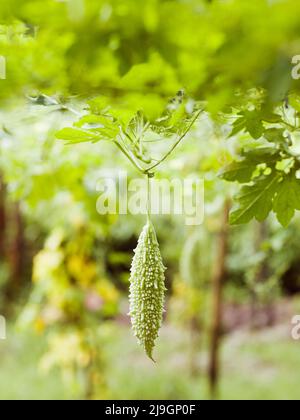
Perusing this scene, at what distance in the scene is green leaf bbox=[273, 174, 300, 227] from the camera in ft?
3.47

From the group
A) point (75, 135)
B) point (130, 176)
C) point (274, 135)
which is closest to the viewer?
point (75, 135)

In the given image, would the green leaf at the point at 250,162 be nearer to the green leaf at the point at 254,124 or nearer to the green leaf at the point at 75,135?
the green leaf at the point at 254,124

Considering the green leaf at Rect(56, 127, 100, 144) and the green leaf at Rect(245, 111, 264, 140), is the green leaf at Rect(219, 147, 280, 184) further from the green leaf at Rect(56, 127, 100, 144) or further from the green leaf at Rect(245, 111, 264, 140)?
the green leaf at Rect(56, 127, 100, 144)

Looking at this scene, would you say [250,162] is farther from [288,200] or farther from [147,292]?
[147,292]

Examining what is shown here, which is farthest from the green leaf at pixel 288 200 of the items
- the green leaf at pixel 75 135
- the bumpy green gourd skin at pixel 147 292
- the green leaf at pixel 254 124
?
the green leaf at pixel 75 135

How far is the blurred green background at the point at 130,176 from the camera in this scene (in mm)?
491

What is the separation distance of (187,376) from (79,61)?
15.8 ft

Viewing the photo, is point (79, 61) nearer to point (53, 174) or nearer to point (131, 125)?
point (131, 125)

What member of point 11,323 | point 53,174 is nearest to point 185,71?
point 53,174

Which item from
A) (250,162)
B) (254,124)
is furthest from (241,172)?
(254,124)

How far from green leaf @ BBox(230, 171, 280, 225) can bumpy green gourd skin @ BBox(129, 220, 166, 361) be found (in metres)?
0.22

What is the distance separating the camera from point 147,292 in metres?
0.92

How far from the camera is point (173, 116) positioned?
2.93 feet

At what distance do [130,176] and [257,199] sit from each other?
1337 mm
